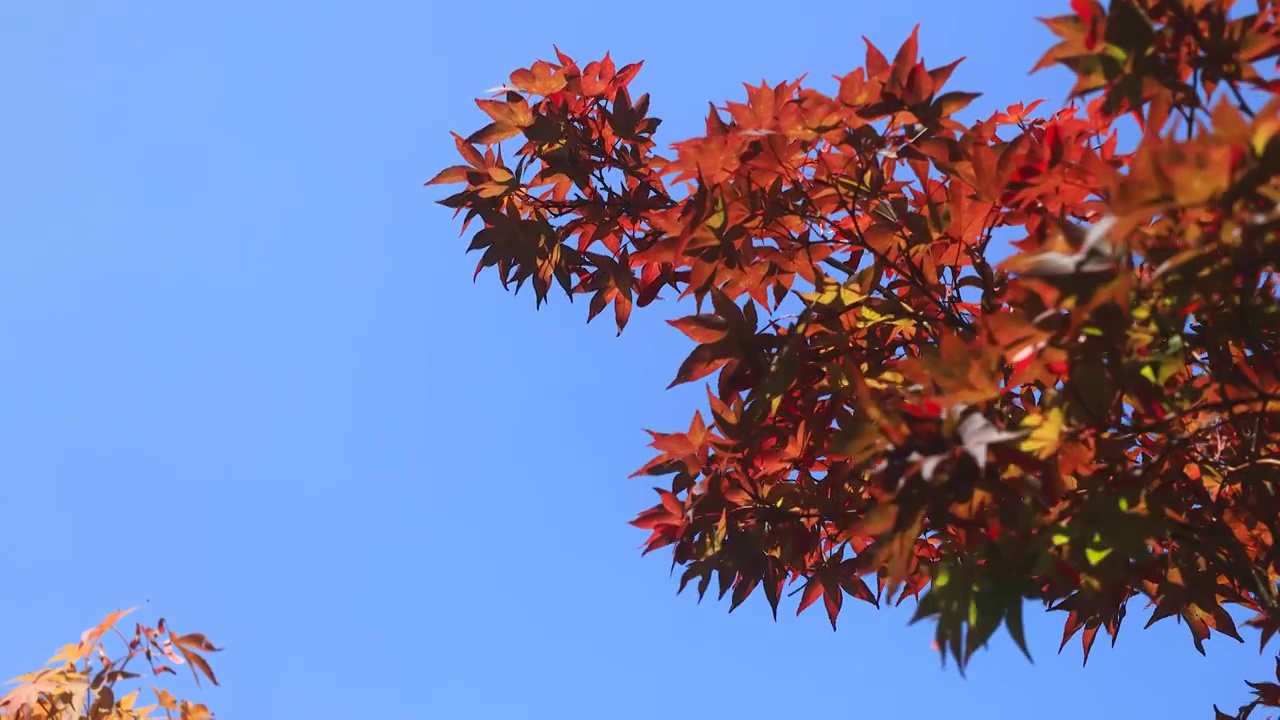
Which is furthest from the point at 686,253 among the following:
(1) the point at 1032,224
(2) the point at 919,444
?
(2) the point at 919,444

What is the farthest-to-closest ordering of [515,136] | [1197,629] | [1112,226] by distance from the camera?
[515,136] < [1197,629] < [1112,226]

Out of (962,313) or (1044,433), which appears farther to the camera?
(962,313)

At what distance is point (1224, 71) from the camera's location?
1750 mm

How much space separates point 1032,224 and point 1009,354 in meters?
0.62

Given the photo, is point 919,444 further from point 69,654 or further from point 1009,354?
point 69,654

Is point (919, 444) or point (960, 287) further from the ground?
point (960, 287)

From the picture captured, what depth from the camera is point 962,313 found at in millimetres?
2588

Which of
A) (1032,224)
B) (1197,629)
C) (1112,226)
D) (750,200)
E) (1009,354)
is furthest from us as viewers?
(1197,629)

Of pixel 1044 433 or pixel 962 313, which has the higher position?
pixel 962 313

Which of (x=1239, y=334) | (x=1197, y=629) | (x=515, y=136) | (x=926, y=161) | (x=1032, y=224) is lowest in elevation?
(x=1197, y=629)

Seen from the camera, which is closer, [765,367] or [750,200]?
[765,367]

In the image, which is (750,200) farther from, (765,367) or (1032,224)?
(1032,224)

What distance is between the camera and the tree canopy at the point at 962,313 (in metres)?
1.54

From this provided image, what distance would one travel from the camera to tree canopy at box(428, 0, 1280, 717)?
1.54 m
